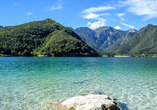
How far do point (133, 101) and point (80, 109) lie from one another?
4975mm

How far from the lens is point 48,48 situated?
191m

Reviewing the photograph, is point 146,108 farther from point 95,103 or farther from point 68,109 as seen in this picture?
point 68,109

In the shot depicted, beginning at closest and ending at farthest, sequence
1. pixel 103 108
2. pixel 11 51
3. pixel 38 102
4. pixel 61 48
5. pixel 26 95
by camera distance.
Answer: pixel 103 108 → pixel 38 102 → pixel 26 95 → pixel 11 51 → pixel 61 48

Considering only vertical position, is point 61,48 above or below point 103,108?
above

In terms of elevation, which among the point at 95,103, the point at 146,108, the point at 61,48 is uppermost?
the point at 61,48

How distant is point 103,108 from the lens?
26.6ft

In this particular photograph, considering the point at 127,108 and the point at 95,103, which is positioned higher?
the point at 95,103

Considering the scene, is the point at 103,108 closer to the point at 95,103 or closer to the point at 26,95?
the point at 95,103

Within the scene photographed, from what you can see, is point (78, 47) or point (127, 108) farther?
point (78, 47)

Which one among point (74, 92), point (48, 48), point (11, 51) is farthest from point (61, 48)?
point (74, 92)

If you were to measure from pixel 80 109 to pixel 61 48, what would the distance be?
183m

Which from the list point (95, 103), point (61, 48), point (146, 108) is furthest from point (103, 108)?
point (61, 48)

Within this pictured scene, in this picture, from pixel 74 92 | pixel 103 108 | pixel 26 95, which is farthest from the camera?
pixel 74 92

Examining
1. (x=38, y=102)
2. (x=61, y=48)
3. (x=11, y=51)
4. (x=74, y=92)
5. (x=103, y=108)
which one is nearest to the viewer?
(x=103, y=108)
